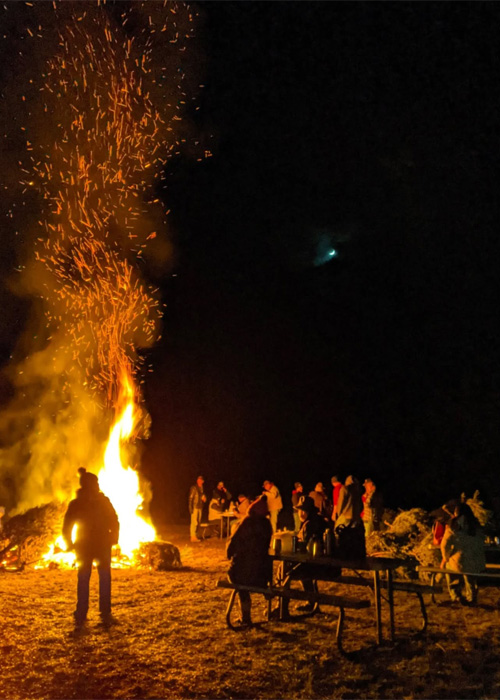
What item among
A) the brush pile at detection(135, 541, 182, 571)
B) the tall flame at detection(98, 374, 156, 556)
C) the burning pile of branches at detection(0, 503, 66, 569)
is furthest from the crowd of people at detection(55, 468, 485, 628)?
the tall flame at detection(98, 374, 156, 556)

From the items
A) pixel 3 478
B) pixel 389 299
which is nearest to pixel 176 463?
pixel 3 478

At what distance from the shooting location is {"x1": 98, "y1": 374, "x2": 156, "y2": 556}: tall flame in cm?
1306

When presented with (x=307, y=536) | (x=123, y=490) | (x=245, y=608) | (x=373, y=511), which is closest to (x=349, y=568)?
(x=307, y=536)

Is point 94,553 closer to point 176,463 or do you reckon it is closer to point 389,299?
point 176,463

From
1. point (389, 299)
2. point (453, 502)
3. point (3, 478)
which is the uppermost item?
point (389, 299)

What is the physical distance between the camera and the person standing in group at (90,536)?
23.9 ft

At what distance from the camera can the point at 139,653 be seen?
596 cm

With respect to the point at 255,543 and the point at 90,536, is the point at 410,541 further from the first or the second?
the point at 90,536

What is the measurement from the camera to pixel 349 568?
21.3ft

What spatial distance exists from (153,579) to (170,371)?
74.4 feet

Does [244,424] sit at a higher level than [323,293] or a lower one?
lower

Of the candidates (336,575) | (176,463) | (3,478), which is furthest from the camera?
(176,463)

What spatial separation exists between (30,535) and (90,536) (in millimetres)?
5145

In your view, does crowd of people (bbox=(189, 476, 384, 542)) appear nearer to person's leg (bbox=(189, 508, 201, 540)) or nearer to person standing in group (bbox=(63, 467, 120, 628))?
person's leg (bbox=(189, 508, 201, 540))
